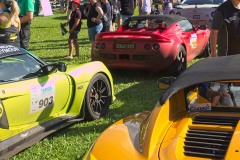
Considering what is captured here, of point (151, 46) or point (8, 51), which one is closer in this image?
point (8, 51)

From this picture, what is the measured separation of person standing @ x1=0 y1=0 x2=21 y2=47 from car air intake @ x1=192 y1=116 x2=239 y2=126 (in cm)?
433

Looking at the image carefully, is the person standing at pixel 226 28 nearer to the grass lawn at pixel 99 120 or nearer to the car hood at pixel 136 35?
Result: the grass lawn at pixel 99 120

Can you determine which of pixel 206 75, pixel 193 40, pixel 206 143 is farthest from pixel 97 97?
pixel 193 40

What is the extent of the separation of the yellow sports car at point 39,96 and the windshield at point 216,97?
5.59 ft

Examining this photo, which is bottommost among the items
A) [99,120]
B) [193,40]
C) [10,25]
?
[99,120]

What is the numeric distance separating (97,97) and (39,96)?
1.14 meters

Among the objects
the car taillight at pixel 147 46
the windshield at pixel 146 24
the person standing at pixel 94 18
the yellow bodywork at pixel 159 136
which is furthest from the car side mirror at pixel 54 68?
the person standing at pixel 94 18

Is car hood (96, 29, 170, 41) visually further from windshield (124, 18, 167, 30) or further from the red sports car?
windshield (124, 18, 167, 30)

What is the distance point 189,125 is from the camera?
2.72 metres

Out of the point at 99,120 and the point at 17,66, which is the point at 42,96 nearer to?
the point at 17,66

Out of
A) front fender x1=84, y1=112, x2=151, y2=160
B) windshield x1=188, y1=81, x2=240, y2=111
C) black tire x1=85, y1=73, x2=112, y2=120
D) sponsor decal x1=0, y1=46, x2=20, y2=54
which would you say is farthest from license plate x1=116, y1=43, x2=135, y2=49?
front fender x1=84, y1=112, x2=151, y2=160

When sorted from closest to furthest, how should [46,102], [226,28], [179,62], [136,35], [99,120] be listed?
[46,102] < [226,28] < [99,120] < [136,35] < [179,62]

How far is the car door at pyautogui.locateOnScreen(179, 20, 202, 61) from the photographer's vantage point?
25.7ft

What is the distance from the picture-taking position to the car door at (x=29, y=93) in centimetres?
385
